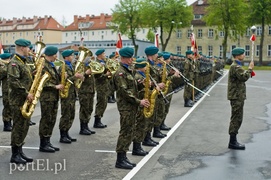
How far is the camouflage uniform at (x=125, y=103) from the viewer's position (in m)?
6.98

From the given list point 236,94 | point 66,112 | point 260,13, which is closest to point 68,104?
point 66,112

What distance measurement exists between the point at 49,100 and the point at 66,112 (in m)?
0.94

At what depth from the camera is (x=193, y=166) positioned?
24.2ft

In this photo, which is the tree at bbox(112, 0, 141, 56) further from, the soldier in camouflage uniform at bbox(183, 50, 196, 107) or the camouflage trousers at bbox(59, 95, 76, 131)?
the camouflage trousers at bbox(59, 95, 76, 131)

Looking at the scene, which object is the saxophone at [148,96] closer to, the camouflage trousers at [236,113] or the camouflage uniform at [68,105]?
the camouflage trousers at [236,113]

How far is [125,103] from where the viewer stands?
7.08 metres

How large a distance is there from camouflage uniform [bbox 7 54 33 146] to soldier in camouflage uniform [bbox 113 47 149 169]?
1655 mm

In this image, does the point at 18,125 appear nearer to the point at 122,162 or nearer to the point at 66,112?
the point at 66,112

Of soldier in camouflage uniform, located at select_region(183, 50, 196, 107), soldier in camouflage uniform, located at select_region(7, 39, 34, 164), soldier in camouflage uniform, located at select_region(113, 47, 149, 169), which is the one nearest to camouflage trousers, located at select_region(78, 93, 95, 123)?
soldier in camouflage uniform, located at select_region(7, 39, 34, 164)

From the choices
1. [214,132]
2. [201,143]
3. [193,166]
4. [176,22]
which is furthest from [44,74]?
[176,22]

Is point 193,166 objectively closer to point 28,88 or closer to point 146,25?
point 28,88

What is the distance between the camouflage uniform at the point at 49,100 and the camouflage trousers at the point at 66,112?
2.11 ft

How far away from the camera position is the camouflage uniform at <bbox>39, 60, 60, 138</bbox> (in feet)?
26.9

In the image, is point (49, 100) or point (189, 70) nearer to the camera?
point (49, 100)
